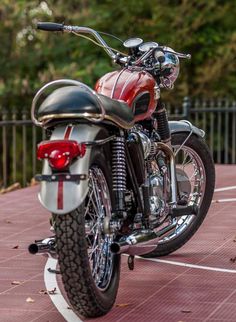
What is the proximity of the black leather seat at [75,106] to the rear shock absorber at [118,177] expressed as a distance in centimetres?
18

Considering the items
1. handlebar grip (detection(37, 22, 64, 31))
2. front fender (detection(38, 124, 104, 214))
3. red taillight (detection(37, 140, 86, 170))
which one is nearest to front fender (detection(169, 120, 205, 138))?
handlebar grip (detection(37, 22, 64, 31))

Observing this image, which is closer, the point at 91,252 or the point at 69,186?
the point at 69,186

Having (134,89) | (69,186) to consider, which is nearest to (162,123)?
(134,89)

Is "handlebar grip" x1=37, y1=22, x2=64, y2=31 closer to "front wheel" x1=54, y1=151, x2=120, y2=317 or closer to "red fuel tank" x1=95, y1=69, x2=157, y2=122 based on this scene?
"red fuel tank" x1=95, y1=69, x2=157, y2=122

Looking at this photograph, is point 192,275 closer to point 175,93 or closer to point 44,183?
point 44,183

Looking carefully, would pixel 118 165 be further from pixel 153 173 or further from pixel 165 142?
pixel 165 142

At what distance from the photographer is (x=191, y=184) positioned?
25.5ft

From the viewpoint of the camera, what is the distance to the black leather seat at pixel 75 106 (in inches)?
227

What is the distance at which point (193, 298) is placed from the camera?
6367 mm

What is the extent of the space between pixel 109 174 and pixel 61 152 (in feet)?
1.78

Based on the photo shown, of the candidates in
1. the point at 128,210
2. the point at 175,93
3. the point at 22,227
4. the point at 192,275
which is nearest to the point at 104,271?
the point at 128,210

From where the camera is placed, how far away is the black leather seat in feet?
Result: 18.9

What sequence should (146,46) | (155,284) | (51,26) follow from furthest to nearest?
(146,46) < (51,26) < (155,284)

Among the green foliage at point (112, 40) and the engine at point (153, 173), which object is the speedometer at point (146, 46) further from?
the green foliage at point (112, 40)
